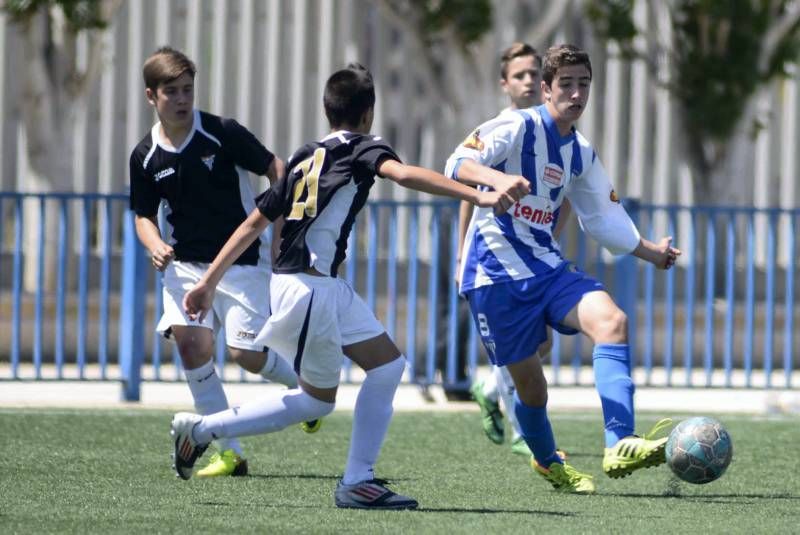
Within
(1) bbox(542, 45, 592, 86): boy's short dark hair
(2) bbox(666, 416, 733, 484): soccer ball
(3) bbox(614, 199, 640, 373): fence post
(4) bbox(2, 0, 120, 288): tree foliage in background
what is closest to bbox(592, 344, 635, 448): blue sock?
(2) bbox(666, 416, 733, 484): soccer ball

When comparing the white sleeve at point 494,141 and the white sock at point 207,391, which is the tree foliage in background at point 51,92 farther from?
the white sleeve at point 494,141

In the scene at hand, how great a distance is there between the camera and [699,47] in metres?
16.6

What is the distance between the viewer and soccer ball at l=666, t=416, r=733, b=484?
6.13 metres

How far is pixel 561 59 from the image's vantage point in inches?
255

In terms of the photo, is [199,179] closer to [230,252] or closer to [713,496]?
[230,252]

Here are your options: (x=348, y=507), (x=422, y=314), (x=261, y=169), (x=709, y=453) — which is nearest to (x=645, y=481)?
(x=709, y=453)

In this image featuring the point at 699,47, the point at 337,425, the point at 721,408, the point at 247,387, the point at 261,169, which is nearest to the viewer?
the point at 261,169

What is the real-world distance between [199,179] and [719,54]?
34.1ft

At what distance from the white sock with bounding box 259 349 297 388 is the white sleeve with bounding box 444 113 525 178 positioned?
4.83 ft

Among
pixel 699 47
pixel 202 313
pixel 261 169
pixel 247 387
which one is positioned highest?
pixel 699 47

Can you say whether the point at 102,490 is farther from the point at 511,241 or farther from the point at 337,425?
the point at 337,425

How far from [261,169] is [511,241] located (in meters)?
1.20

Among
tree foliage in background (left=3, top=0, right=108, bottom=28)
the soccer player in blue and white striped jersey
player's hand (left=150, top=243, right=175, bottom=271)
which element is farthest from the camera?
tree foliage in background (left=3, top=0, right=108, bottom=28)

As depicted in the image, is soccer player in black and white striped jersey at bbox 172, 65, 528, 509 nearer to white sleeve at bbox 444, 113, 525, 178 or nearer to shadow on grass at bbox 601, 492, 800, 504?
white sleeve at bbox 444, 113, 525, 178
